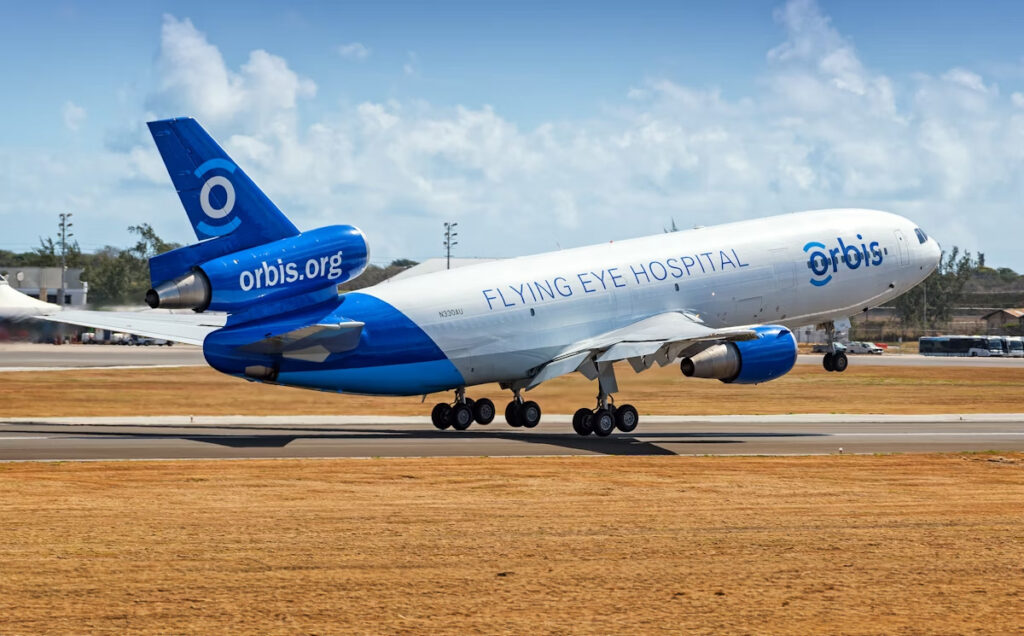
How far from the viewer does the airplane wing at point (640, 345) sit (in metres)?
36.6

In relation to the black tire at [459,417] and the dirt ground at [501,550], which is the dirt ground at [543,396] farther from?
the dirt ground at [501,550]

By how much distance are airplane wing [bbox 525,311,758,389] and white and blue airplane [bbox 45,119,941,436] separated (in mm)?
70

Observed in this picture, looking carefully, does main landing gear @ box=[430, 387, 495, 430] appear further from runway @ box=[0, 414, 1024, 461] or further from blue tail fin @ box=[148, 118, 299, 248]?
blue tail fin @ box=[148, 118, 299, 248]

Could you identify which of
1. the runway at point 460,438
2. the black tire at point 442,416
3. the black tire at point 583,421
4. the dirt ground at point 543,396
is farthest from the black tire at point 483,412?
the black tire at point 583,421

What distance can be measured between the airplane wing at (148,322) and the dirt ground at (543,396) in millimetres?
10327

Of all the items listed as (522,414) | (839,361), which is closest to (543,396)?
(522,414)

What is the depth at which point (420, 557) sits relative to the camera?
1720 centimetres

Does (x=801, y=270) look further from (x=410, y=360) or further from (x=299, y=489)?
(x=299, y=489)

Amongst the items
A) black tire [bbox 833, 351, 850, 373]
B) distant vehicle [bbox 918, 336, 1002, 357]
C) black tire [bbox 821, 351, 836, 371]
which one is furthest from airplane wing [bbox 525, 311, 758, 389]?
distant vehicle [bbox 918, 336, 1002, 357]

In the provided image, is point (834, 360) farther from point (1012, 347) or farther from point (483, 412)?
point (1012, 347)

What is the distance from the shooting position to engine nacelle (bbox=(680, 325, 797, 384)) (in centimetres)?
3706

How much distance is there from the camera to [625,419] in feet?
128

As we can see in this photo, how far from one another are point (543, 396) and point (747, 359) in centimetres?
958

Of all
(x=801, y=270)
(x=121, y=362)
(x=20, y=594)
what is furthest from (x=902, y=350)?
(x=20, y=594)
